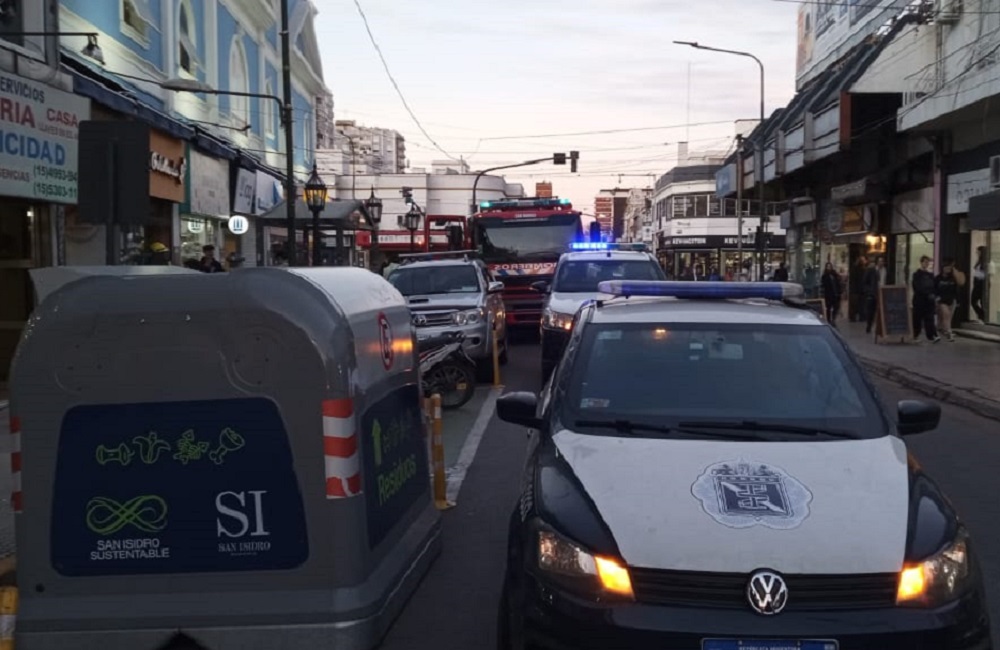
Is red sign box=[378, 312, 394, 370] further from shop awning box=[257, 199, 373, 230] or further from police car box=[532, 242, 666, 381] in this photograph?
shop awning box=[257, 199, 373, 230]

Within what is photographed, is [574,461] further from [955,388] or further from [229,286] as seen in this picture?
[955,388]

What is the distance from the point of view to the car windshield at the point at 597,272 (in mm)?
16281

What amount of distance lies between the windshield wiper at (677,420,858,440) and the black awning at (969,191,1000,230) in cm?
1552

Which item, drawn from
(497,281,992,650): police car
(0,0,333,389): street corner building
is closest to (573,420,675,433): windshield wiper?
(497,281,992,650): police car

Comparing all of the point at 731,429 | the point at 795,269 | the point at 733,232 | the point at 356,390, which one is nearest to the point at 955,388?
the point at 731,429

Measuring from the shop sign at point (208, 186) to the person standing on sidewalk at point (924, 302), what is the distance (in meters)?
15.1

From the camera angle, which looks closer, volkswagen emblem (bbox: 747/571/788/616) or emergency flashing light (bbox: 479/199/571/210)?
volkswagen emblem (bbox: 747/571/788/616)

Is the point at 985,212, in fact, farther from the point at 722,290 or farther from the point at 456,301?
the point at 722,290

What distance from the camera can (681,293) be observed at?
239 inches

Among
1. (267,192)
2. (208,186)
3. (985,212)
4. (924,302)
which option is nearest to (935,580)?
(985,212)

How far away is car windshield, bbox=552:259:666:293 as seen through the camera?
53.4 ft

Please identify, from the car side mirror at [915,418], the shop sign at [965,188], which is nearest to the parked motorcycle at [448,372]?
the car side mirror at [915,418]

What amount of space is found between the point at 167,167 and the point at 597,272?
8.52 metres

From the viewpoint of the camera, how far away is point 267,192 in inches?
1188
